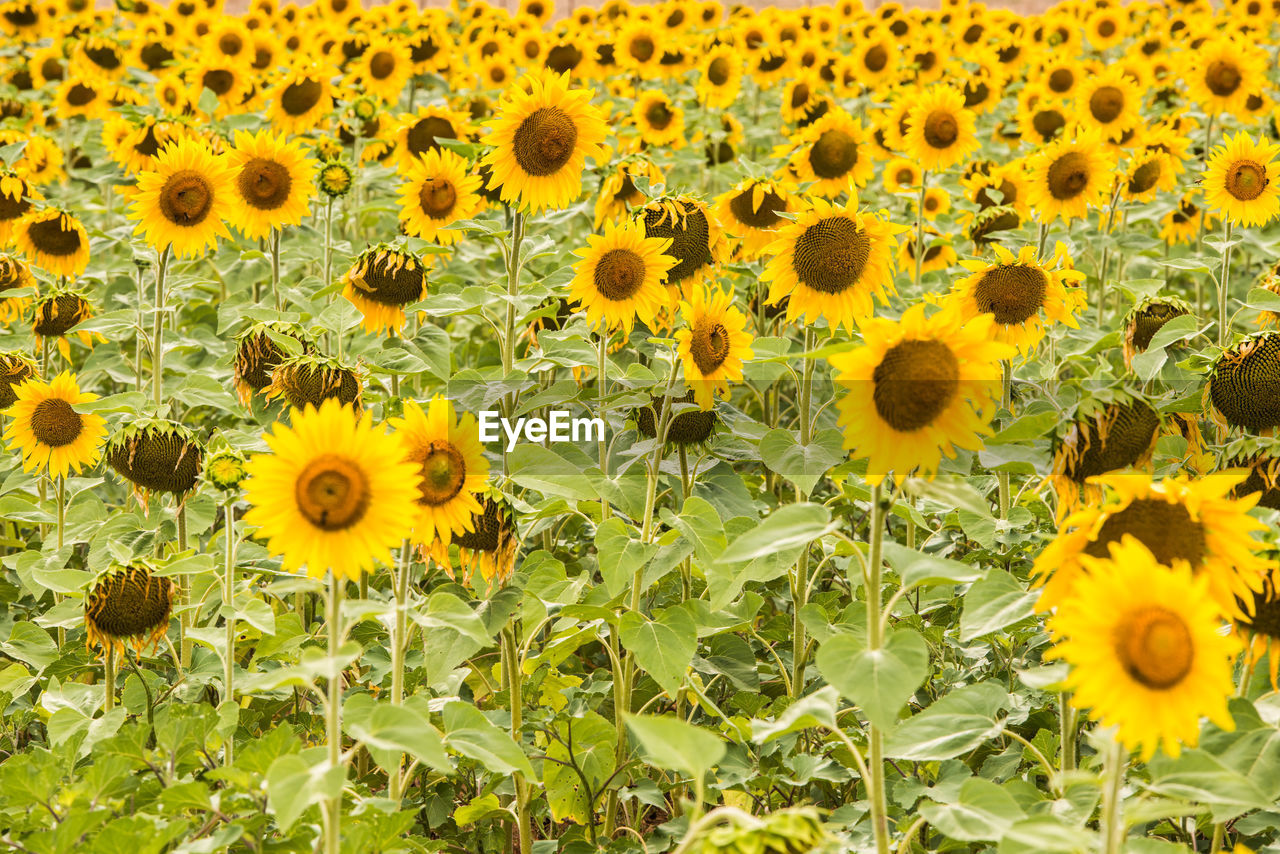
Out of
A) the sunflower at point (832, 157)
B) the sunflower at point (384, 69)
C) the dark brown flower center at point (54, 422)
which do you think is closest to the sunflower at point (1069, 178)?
the sunflower at point (832, 157)

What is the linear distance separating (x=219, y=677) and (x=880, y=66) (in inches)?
218

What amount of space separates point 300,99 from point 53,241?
1.49 meters

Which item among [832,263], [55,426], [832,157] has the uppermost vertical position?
[832,157]

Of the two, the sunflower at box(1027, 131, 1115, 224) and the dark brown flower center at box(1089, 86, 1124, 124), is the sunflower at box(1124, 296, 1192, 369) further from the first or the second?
the dark brown flower center at box(1089, 86, 1124, 124)

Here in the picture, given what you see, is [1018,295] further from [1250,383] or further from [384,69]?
[384,69]

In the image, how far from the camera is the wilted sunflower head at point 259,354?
96.2 inches

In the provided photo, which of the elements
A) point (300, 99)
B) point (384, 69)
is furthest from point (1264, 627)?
point (384, 69)

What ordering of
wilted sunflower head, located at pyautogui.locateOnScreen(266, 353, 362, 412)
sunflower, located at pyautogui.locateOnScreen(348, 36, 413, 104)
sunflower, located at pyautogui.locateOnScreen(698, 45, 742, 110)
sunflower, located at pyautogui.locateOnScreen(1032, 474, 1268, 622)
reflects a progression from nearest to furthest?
sunflower, located at pyautogui.locateOnScreen(1032, 474, 1268, 622)
wilted sunflower head, located at pyautogui.locateOnScreen(266, 353, 362, 412)
sunflower, located at pyautogui.locateOnScreen(348, 36, 413, 104)
sunflower, located at pyautogui.locateOnScreen(698, 45, 742, 110)

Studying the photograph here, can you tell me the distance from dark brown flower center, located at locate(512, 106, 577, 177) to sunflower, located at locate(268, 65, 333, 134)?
7.55 ft

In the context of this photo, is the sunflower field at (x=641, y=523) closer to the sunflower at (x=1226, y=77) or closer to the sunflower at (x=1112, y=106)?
the sunflower at (x=1112, y=106)

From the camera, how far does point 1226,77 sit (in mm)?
4988

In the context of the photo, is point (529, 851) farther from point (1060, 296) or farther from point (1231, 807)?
point (1060, 296)

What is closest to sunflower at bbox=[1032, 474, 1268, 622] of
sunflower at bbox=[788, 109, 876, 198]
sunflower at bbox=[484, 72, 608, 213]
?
sunflower at bbox=[484, 72, 608, 213]

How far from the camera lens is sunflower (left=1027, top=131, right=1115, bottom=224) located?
11.9 ft
